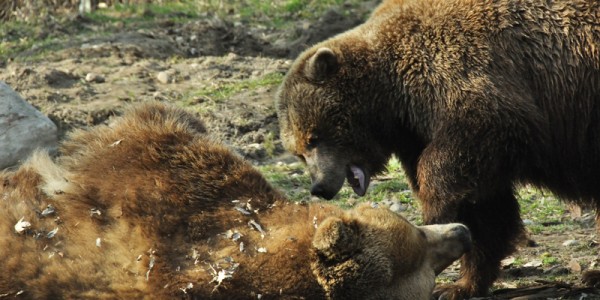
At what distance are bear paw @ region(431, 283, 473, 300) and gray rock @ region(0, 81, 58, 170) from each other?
315cm

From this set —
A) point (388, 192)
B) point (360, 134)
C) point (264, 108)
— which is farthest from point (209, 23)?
point (360, 134)

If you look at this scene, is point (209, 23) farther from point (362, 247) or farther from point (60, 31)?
point (362, 247)

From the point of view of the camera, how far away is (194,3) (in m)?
16.6

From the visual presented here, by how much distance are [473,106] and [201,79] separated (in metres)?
5.68

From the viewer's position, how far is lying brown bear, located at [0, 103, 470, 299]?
5.01m

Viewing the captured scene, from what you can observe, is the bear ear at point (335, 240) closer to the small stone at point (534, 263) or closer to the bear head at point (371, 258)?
the bear head at point (371, 258)

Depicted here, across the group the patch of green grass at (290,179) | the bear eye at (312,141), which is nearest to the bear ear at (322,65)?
the bear eye at (312,141)

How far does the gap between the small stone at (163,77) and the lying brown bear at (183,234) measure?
5.72m

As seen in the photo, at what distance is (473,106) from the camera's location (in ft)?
22.1

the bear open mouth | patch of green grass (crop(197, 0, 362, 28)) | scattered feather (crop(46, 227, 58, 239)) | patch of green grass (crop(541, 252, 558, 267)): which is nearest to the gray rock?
the bear open mouth

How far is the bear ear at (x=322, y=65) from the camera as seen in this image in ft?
24.3

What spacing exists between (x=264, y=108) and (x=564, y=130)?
4602mm

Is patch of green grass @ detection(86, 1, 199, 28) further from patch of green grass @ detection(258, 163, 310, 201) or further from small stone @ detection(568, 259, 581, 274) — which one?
small stone @ detection(568, 259, 581, 274)

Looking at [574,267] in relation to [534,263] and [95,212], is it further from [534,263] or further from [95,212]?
[95,212]
